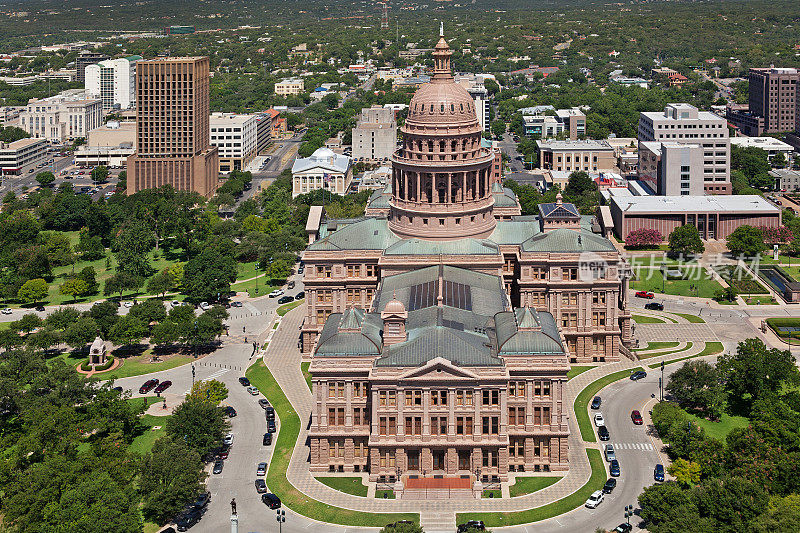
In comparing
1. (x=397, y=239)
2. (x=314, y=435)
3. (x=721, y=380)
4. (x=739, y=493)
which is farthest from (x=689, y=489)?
(x=397, y=239)

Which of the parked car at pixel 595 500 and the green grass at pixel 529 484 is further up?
the parked car at pixel 595 500

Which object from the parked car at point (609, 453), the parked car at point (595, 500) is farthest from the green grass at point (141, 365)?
the parked car at point (595, 500)

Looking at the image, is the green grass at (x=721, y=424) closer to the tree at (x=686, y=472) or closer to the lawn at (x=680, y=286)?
the tree at (x=686, y=472)

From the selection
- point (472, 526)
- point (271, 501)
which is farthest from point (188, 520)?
point (472, 526)

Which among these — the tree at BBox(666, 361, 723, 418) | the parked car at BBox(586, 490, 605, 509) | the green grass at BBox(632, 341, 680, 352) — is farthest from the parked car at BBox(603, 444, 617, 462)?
the green grass at BBox(632, 341, 680, 352)

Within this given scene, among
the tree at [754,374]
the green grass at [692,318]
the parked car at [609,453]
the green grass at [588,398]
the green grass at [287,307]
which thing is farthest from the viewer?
the green grass at [287,307]
